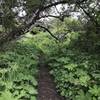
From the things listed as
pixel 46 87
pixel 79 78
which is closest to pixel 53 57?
pixel 46 87

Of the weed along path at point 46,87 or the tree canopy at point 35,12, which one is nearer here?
the weed along path at point 46,87

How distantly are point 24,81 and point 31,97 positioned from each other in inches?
44.8

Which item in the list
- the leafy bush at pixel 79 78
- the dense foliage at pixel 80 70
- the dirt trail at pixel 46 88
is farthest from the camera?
the dirt trail at pixel 46 88

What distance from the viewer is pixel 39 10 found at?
12859 millimetres

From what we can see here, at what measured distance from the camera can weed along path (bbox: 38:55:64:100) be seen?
7.58 m

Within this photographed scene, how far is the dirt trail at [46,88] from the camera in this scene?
24.8 feet

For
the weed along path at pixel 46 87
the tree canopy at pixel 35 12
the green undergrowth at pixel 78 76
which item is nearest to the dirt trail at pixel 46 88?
the weed along path at pixel 46 87

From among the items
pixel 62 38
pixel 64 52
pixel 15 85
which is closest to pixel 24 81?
pixel 15 85

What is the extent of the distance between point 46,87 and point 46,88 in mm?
134

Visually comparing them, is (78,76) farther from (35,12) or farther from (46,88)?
(35,12)

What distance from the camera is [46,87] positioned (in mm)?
8570

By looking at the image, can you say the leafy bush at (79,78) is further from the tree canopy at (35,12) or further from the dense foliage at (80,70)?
the tree canopy at (35,12)

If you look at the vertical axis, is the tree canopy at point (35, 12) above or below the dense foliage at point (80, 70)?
A: above

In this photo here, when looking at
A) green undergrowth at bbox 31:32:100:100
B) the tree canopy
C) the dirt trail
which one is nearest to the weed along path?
the dirt trail
